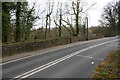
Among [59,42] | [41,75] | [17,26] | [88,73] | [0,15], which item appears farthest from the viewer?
[59,42]

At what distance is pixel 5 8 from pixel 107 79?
68.9ft

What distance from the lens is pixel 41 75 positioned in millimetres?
12719

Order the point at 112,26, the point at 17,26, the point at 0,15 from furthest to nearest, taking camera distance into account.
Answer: the point at 112,26 → the point at 17,26 → the point at 0,15

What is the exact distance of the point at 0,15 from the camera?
1040 inches

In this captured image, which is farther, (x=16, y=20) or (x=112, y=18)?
(x=112, y=18)

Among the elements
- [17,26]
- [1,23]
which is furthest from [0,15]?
[17,26]

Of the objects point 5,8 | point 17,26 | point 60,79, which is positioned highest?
point 5,8

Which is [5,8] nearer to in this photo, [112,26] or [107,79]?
[107,79]

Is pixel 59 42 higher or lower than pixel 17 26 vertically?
lower

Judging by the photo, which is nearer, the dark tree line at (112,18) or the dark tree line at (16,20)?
the dark tree line at (16,20)

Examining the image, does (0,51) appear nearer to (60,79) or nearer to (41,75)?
(41,75)

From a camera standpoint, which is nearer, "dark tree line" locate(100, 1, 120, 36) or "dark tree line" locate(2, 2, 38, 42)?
"dark tree line" locate(2, 2, 38, 42)

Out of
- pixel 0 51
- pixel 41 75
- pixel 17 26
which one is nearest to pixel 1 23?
pixel 17 26

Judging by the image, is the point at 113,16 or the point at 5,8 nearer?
the point at 5,8
